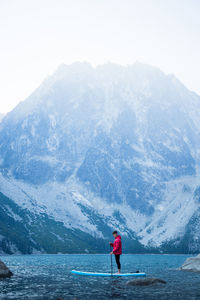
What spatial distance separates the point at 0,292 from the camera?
32.0m

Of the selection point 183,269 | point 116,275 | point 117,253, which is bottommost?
point 183,269

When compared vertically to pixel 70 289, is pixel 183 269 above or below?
below

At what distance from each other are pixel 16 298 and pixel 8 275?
2127cm

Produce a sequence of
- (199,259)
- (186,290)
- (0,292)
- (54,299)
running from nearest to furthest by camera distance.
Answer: (54,299)
(0,292)
(186,290)
(199,259)

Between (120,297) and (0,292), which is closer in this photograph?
(120,297)

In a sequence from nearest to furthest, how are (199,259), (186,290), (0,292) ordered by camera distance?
(0,292), (186,290), (199,259)

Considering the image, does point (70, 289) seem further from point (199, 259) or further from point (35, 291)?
point (199, 259)

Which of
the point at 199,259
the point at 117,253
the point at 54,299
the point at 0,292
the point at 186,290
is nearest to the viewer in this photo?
the point at 54,299

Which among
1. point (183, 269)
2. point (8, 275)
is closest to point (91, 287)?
point (8, 275)

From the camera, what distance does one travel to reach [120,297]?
2962cm

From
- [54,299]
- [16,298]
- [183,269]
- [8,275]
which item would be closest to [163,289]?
[54,299]

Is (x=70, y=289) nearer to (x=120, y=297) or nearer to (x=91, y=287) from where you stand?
(x=91, y=287)

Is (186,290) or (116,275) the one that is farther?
(116,275)

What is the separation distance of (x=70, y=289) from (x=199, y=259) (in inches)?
1725
